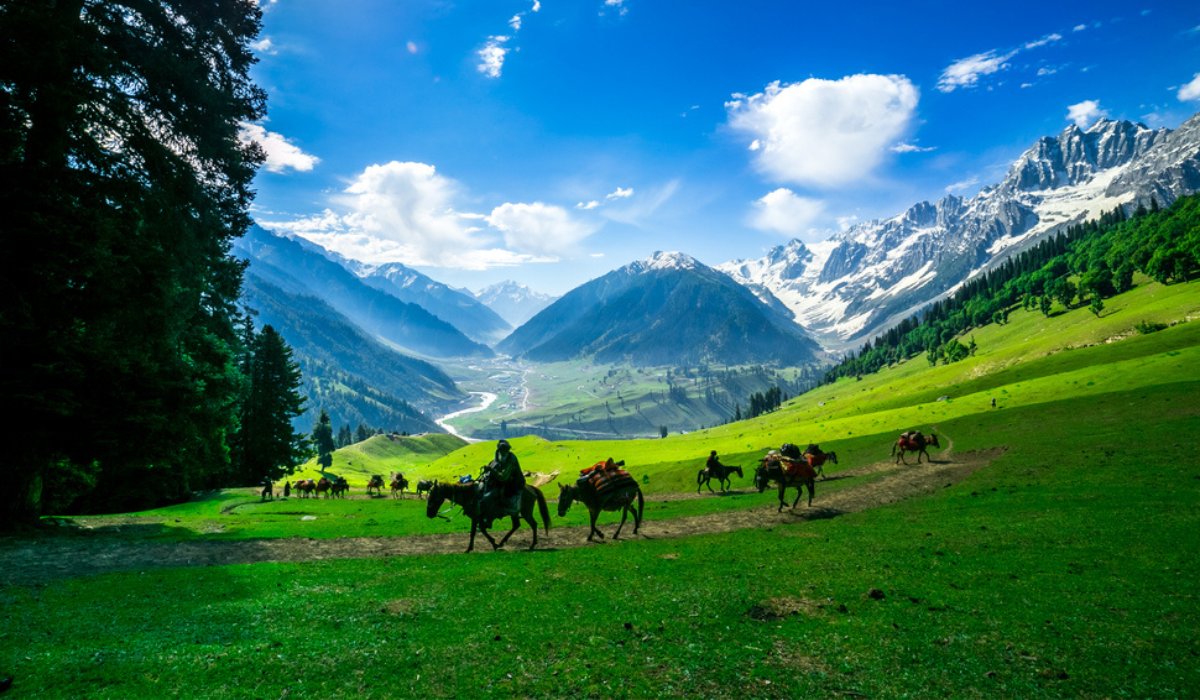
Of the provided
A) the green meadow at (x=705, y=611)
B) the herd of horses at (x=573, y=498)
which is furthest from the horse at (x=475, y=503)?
the green meadow at (x=705, y=611)

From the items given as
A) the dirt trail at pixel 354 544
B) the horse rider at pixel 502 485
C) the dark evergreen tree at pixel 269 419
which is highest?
the dark evergreen tree at pixel 269 419

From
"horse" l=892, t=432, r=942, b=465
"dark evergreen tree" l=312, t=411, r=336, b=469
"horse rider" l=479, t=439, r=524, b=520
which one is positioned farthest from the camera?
"dark evergreen tree" l=312, t=411, r=336, b=469

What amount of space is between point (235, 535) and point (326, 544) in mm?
5422

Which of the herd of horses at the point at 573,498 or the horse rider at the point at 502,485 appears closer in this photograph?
the horse rider at the point at 502,485

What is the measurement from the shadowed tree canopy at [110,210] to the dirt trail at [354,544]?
4.50 meters

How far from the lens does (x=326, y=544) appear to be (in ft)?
78.5

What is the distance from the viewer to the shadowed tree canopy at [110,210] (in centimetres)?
1742

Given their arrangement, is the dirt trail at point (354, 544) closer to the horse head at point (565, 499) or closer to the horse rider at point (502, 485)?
the horse head at point (565, 499)

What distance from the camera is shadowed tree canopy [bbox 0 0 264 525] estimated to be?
17.4 meters

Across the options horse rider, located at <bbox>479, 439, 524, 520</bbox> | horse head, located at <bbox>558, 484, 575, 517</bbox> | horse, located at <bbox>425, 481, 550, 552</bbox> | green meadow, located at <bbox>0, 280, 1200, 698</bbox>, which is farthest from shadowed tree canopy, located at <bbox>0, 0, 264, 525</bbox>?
horse head, located at <bbox>558, 484, 575, 517</bbox>

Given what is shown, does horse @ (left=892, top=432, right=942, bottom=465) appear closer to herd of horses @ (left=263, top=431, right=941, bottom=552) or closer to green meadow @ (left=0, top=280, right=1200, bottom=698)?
herd of horses @ (left=263, top=431, right=941, bottom=552)

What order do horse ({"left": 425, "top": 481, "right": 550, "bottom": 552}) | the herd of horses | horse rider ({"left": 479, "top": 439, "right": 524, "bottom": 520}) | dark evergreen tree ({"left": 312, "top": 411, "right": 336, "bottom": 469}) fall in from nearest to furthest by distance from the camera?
horse rider ({"left": 479, "top": 439, "right": 524, "bottom": 520}) → horse ({"left": 425, "top": 481, "right": 550, "bottom": 552}) → the herd of horses → dark evergreen tree ({"left": 312, "top": 411, "right": 336, "bottom": 469})

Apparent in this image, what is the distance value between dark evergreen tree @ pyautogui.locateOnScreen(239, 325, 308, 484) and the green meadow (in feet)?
124

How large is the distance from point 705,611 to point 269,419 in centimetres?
6743
